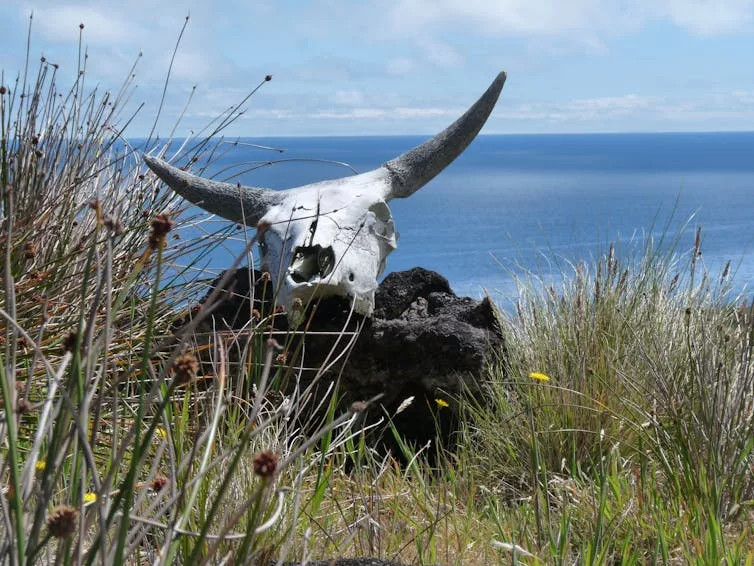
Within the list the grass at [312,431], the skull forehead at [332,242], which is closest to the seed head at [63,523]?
the grass at [312,431]

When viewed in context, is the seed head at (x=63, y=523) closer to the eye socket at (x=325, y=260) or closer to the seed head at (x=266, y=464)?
the seed head at (x=266, y=464)

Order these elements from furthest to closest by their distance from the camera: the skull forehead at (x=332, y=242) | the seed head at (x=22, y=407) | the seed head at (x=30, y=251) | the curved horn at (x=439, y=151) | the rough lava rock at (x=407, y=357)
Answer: the curved horn at (x=439, y=151), the rough lava rock at (x=407, y=357), the skull forehead at (x=332, y=242), the seed head at (x=30, y=251), the seed head at (x=22, y=407)

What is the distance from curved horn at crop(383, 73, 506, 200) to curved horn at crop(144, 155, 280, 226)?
64cm

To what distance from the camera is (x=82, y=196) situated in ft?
16.5

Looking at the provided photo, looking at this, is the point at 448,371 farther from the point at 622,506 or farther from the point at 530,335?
the point at 622,506

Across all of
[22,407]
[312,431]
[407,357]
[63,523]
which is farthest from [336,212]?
[63,523]

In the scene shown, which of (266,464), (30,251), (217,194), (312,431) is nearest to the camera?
(266,464)

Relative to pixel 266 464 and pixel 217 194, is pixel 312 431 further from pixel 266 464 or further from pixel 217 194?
pixel 266 464

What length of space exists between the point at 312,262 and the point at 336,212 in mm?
433

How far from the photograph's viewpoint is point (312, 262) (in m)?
3.89

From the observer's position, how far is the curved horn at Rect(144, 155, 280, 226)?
466cm

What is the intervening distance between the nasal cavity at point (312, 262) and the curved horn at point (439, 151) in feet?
2.92

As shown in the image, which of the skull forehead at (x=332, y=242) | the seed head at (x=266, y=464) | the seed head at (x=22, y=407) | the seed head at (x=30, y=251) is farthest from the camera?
the skull forehead at (x=332, y=242)

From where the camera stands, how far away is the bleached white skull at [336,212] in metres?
3.87
